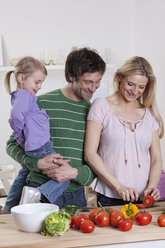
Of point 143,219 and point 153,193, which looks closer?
point 143,219

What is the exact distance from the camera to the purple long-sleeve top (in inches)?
79.0

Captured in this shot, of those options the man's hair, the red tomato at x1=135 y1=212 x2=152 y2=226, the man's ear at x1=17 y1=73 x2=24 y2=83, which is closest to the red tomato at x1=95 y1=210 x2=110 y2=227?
the red tomato at x1=135 y1=212 x2=152 y2=226

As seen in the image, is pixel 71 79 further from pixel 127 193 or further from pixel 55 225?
pixel 55 225

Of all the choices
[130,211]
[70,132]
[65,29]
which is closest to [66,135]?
[70,132]

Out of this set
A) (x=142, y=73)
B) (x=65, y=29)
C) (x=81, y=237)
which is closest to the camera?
(x=81, y=237)

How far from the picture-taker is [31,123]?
2.04 m

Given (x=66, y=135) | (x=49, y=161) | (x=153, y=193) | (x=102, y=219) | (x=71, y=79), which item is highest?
(x=71, y=79)

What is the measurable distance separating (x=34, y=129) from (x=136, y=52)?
13.0ft

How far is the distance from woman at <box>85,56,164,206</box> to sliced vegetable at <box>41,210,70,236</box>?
1.81 ft

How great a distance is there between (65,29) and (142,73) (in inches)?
151

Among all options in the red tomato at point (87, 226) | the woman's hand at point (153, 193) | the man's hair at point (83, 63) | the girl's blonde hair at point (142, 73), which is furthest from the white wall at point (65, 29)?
the red tomato at point (87, 226)

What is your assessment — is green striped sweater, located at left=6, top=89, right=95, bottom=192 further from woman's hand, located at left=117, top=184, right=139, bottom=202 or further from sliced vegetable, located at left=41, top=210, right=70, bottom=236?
sliced vegetable, located at left=41, top=210, right=70, bottom=236

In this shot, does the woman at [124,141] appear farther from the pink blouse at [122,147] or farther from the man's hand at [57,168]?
the man's hand at [57,168]

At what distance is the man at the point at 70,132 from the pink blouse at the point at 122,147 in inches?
4.2
